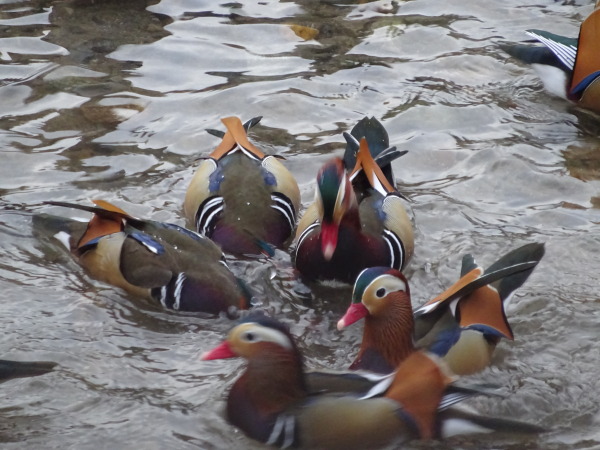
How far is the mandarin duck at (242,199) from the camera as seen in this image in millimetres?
5984

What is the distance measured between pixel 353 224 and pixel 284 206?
0.61 meters

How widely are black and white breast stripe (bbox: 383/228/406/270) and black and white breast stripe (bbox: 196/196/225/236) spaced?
96 cm

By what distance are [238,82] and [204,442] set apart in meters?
4.06

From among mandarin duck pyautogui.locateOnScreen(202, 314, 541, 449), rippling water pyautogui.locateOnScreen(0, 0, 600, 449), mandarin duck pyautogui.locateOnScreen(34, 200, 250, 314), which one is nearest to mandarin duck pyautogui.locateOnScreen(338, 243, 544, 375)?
rippling water pyautogui.locateOnScreen(0, 0, 600, 449)

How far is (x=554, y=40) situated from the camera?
25.7 ft

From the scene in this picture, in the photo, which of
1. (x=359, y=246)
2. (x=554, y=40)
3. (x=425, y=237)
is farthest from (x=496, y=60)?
(x=359, y=246)

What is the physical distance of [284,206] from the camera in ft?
20.3

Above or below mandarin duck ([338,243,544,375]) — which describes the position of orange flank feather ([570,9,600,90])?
above

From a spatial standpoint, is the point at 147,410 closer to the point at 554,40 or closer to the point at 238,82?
the point at 238,82

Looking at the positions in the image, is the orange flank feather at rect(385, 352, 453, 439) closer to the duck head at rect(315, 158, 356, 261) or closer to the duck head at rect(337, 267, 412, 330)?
the duck head at rect(337, 267, 412, 330)

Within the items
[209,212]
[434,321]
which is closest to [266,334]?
[434,321]

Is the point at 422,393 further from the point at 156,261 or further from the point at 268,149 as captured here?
the point at 268,149

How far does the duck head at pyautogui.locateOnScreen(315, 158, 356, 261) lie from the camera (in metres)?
5.50

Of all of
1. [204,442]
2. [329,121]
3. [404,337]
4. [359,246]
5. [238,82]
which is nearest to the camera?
[204,442]
